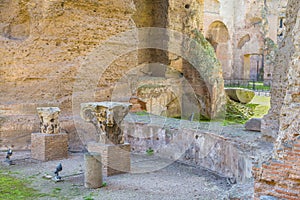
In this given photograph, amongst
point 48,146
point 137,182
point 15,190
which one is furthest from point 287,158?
point 48,146

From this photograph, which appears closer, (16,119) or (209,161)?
(209,161)

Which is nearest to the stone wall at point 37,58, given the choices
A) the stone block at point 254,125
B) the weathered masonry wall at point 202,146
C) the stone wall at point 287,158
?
the weathered masonry wall at point 202,146

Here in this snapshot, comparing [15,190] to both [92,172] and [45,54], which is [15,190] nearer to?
[92,172]

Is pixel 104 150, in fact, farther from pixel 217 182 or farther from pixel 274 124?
pixel 274 124

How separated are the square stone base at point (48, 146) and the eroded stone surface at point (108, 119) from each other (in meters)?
1.41

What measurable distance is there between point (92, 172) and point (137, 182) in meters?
0.92

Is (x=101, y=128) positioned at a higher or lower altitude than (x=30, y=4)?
lower

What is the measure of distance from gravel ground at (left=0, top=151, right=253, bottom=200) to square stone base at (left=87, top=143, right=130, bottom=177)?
0.57 ft

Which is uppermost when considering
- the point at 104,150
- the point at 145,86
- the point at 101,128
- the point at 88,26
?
the point at 88,26

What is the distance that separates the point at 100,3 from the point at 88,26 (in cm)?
82

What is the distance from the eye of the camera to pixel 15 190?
5707 mm

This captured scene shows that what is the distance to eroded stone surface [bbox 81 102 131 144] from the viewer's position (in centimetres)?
689

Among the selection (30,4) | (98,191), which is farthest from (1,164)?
(30,4)

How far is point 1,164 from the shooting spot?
734cm
